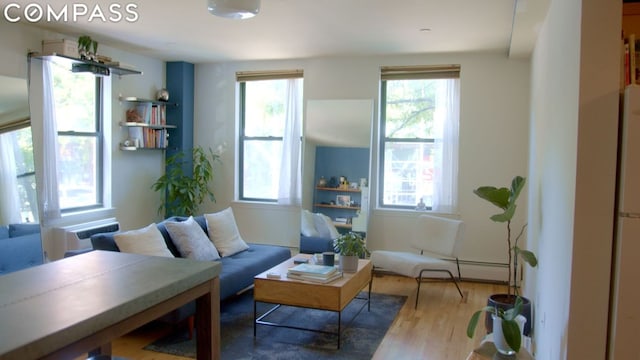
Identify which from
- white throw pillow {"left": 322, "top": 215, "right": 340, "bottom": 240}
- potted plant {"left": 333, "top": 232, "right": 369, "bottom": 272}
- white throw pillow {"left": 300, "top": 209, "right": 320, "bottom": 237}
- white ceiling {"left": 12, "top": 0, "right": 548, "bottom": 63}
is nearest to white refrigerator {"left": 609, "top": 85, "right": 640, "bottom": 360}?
white ceiling {"left": 12, "top": 0, "right": 548, "bottom": 63}

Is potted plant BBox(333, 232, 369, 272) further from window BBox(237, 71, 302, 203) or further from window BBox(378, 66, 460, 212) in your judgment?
window BBox(237, 71, 302, 203)

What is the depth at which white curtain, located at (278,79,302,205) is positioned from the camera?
6.06m

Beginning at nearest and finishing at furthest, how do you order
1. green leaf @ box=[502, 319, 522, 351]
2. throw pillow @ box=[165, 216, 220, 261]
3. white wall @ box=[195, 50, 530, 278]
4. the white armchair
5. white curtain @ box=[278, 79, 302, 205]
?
green leaf @ box=[502, 319, 522, 351], throw pillow @ box=[165, 216, 220, 261], the white armchair, white wall @ box=[195, 50, 530, 278], white curtain @ box=[278, 79, 302, 205]

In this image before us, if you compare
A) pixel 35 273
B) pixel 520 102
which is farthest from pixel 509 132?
pixel 35 273

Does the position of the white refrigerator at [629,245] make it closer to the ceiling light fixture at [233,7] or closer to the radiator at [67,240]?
the ceiling light fixture at [233,7]

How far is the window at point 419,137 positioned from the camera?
5566 mm

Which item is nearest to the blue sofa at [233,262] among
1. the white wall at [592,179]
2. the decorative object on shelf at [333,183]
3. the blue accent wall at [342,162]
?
the decorative object on shelf at [333,183]

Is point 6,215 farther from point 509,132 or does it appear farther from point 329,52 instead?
point 509,132

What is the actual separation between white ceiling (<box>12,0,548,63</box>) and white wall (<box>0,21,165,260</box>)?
0.20m

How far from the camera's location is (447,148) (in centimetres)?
556

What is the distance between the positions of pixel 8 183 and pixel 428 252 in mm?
4114

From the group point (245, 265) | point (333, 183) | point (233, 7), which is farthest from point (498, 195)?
point (333, 183)

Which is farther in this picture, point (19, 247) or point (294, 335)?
point (19, 247)

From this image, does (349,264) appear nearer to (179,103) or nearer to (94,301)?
(94,301)
